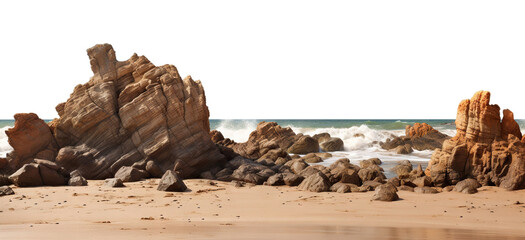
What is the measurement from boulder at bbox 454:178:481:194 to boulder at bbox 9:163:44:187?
47.3 feet

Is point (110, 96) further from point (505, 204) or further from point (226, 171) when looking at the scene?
point (505, 204)

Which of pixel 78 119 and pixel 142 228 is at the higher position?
pixel 78 119

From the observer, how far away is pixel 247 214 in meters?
11.3

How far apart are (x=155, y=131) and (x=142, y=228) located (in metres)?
11.0

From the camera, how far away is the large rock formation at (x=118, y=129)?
1889cm

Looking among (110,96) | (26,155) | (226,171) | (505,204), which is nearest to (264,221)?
(505,204)

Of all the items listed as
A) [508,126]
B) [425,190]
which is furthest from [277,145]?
[508,126]

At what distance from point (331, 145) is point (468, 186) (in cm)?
2031

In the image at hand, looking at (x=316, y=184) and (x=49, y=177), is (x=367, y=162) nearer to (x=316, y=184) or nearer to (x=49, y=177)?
A: (x=316, y=184)

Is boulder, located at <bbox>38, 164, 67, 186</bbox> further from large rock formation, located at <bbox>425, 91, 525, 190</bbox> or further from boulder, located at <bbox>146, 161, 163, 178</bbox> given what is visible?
large rock formation, located at <bbox>425, 91, 525, 190</bbox>

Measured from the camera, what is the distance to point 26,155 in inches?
755

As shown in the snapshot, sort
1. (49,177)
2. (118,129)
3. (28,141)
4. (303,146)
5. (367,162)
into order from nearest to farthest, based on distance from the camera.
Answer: (49,177)
(28,141)
(118,129)
(367,162)
(303,146)

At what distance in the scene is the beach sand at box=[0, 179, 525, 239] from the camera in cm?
819

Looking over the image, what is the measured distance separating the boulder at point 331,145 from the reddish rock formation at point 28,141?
21.3 m
